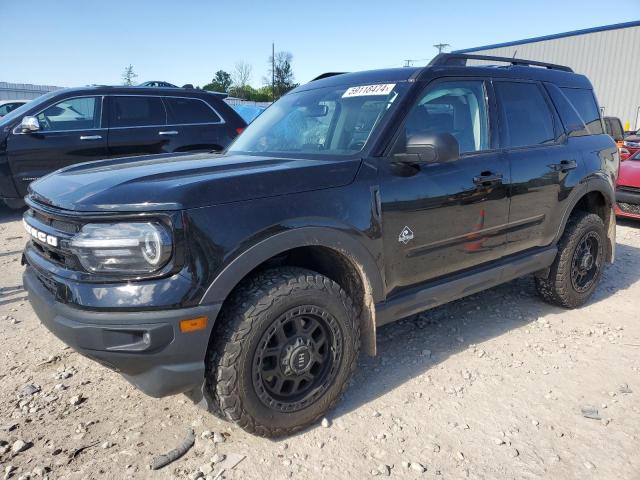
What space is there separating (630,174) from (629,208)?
526 millimetres

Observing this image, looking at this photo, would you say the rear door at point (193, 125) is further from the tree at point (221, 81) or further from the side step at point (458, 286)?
the tree at point (221, 81)

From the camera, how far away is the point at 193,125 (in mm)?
7406

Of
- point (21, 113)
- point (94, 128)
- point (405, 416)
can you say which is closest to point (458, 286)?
point (405, 416)

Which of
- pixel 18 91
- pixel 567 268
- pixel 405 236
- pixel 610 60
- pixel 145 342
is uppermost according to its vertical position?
pixel 610 60

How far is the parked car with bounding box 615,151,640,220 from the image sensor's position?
7.37 meters

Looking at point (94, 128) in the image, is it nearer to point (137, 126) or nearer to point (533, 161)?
point (137, 126)

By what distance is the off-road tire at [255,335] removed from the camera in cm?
223

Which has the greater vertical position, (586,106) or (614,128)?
(586,106)

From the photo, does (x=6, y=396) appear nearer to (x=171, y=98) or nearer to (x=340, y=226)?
(x=340, y=226)

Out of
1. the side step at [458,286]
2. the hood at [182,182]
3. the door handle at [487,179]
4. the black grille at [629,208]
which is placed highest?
the hood at [182,182]

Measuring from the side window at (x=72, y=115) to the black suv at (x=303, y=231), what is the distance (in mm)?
4261

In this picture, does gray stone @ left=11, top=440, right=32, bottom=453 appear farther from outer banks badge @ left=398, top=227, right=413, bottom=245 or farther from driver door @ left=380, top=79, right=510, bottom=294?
outer banks badge @ left=398, top=227, right=413, bottom=245

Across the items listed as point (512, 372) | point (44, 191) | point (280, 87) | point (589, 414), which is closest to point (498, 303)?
point (512, 372)

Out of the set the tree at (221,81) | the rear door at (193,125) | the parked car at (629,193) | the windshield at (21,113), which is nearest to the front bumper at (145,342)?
the rear door at (193,125)
